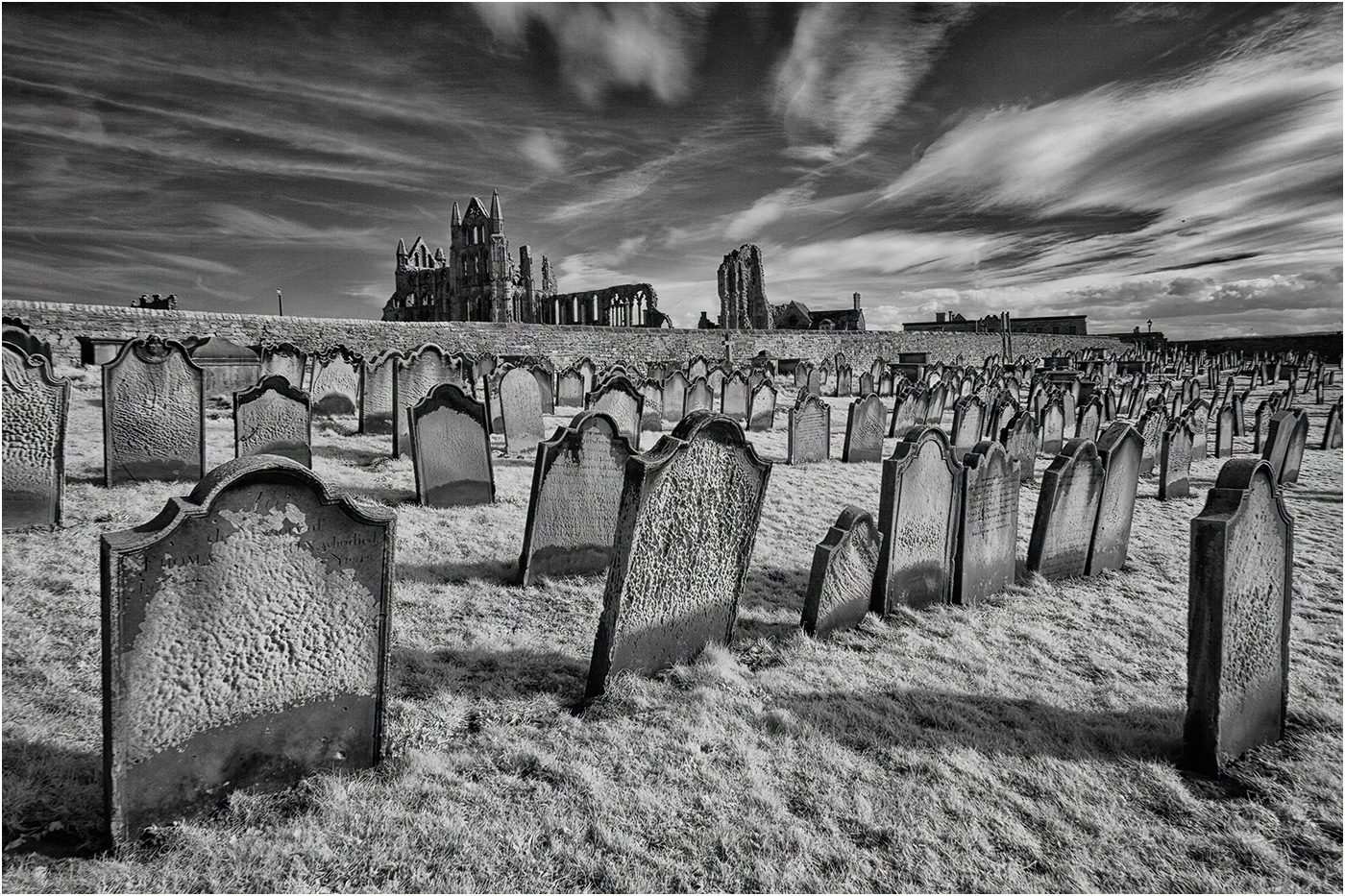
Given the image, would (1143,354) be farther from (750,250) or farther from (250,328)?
(250,328)

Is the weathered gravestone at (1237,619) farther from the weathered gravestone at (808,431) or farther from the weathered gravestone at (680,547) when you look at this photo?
the weathered gravestone at (808,431)

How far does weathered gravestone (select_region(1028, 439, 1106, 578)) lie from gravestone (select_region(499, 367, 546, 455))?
5154mm

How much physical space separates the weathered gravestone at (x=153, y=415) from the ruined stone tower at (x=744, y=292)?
37.6 m

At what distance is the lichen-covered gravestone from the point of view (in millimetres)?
2123

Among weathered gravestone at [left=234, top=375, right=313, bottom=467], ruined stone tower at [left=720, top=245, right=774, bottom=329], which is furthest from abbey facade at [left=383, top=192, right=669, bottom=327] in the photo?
weathered gravestone at [left=234, top=375, right=313, bottom=467]

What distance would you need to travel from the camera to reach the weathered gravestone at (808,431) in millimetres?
10023

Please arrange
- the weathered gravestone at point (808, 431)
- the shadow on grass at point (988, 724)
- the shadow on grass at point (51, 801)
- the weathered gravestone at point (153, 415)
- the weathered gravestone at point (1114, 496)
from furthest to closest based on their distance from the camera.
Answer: the weathered gravestone at point (808, 431) < the weathered gravestone at point (153, 415) < the weathered gravestone at point (1114, 496) < the shadow on grass at point (988, 724) < the shadow on grass at point (51, 801)

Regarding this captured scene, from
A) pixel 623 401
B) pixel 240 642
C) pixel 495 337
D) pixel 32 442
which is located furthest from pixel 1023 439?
pixel 495 337

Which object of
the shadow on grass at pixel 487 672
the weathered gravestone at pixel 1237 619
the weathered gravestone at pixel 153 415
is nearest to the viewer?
the weathered gravestone at pixel 1237 619

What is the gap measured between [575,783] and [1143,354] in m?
52.6

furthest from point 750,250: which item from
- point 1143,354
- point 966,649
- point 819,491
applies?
point 966,649

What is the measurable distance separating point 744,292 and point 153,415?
3924 cm

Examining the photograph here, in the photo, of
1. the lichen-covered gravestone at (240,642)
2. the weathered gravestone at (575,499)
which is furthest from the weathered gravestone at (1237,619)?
the lichen-covered gravestone at (240,642)

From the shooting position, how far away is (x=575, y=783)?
254cm
